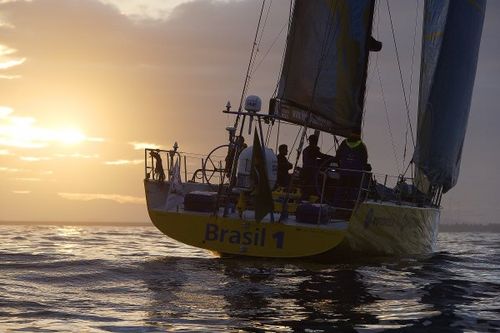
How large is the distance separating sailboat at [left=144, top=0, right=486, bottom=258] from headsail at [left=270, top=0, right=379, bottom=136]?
25mm

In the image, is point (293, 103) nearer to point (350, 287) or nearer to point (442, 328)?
point (350, 287)

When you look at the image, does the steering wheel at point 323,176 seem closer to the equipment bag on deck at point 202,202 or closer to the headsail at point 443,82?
the equipment bag on deck at point 202,202

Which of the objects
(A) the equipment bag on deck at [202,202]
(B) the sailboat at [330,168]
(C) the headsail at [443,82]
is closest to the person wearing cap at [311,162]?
(B) the sailboat at [330,168]

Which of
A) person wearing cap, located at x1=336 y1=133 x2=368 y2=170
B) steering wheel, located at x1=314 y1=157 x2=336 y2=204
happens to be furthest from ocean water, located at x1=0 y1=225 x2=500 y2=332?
person wearing cap, located at x1=336 y1=133 x2=368 y2=170

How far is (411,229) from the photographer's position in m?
18.1

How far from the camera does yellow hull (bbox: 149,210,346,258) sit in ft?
46.2

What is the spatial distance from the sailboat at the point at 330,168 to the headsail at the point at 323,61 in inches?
1.0

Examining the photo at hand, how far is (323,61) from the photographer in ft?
60.6

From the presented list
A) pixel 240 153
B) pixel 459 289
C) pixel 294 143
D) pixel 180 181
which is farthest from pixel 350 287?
pixel 294 143

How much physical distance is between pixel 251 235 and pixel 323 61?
595 cm

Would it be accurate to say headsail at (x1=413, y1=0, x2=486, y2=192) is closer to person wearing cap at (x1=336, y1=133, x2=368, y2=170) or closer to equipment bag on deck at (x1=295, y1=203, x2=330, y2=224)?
person wearing cap at (x1=336, y1=133, x2=368, y2=170)

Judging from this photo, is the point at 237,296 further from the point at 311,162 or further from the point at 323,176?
the point at 311,162

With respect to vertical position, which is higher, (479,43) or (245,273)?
(479,43)

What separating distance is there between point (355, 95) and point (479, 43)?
20.3 feet
